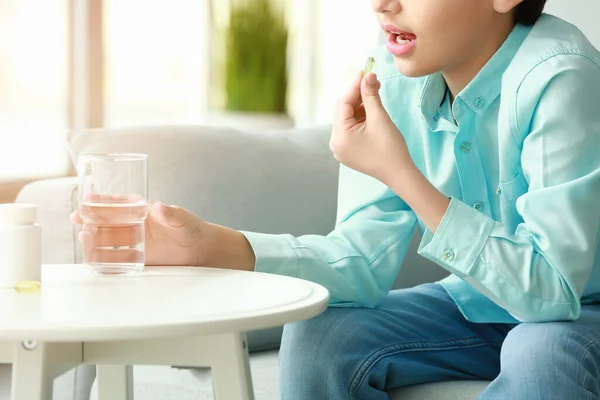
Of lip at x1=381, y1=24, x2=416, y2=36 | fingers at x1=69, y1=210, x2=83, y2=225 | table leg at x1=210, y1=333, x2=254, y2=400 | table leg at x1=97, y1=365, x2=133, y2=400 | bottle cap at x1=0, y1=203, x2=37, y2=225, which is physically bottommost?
table leg at x1=97, y1=365, x2=133, y2=400

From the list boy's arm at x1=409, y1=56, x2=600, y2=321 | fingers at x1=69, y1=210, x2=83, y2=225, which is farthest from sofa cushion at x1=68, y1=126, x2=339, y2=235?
boy's arm at x1=409, y1=56, x2=600, y2=321

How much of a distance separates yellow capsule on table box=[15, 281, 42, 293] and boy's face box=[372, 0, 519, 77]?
575 mm

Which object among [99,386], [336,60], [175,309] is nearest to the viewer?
[175,309]

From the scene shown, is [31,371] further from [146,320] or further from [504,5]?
[504,5]

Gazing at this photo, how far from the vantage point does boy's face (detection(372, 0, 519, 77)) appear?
4.15ft

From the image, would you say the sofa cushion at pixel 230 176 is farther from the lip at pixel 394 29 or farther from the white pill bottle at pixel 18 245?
the white pill bottle at pixel 18 245

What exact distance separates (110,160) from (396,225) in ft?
1.63

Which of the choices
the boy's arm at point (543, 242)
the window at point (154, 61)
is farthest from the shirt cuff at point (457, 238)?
the window at point (154, 61)

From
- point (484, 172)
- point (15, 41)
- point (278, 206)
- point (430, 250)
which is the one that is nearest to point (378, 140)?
point (430, 250)

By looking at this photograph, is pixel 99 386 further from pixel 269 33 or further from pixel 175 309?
pixel 269 33

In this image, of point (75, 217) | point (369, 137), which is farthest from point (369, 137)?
point (75, 217)

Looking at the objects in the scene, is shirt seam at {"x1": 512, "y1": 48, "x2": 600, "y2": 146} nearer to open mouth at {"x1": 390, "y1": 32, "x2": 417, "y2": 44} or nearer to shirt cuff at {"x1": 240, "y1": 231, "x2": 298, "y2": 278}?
open mouth at {"x1": 390, "y1": 32, "x2": 417, "y2": 44}

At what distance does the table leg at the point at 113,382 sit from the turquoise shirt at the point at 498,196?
22 cm

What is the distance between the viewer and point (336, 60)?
4.71m
